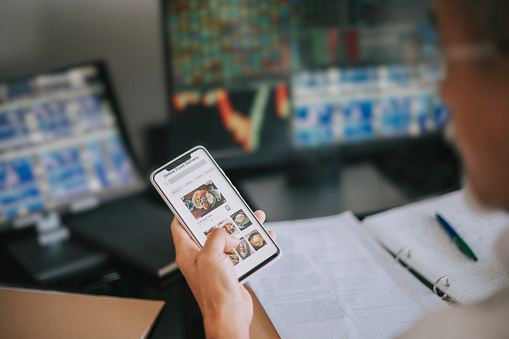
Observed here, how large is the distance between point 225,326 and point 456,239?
41cm

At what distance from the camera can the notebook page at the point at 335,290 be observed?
581mm

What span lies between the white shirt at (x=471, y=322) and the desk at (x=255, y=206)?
0.23 m

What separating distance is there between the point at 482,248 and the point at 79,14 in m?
0.91

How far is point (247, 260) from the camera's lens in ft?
2.03

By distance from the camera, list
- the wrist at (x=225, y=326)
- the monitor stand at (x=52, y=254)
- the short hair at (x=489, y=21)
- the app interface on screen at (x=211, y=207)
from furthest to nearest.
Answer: the monitor stand at (x=52, y=254), the app interface on screen at (x=211, y=207), the wrist at (x=225, y=326), the short hair at (x=489, y=21)

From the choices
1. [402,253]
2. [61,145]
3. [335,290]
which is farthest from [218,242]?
[61,145]

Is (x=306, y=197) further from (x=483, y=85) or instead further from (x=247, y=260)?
(x=483, y=85)

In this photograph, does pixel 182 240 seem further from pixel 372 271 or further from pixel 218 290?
pixel 372 271

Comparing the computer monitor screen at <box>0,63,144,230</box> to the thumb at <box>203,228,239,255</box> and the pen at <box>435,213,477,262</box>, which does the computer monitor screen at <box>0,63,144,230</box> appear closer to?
the thumb at <box>203,228,239,255</box>

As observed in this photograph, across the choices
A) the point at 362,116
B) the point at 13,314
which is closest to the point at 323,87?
the point at 362,116

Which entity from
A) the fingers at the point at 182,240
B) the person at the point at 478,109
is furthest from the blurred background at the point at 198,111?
the person at the point at 478,109

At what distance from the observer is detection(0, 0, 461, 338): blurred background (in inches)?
31.5

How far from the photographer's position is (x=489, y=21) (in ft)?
1.20

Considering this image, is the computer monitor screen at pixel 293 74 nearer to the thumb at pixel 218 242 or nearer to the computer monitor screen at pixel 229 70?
the computer monitor screen at pixel 229 70
